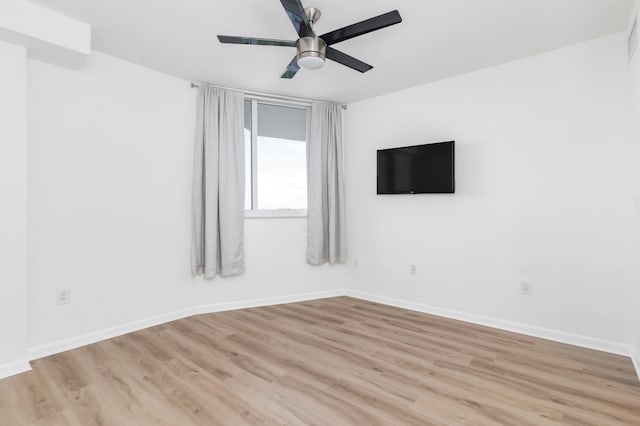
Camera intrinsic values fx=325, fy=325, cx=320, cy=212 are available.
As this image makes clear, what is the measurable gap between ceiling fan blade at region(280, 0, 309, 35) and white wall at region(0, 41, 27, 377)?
199 centimetres

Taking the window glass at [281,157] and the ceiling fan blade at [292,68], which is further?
the window glass at [281,157]

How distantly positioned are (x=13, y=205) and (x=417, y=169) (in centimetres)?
352

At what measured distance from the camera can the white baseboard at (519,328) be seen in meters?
2.62

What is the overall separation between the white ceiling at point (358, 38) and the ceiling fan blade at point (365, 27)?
0.75 ft

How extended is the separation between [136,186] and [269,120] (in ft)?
5.74

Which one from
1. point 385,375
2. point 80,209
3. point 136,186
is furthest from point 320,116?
point 385,375

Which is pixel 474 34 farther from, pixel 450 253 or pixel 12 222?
pixel 12 222

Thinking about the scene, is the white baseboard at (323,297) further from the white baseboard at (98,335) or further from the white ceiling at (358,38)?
the white ceiling at (358,38)

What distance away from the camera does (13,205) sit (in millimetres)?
2312

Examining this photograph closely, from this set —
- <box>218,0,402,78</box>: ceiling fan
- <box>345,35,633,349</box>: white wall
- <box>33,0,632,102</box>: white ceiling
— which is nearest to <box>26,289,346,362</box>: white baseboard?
<box>345,35,633,349</box>: white wall

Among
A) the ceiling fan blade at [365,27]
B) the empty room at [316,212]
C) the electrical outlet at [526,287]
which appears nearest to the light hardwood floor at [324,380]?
the empty room at [316,212]

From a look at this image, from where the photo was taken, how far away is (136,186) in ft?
10.4

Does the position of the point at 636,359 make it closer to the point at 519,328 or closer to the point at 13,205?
the point at 519,328

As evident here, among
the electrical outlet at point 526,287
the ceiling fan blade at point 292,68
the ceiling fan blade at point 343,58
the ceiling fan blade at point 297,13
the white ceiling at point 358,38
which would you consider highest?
the white ceiling at point 358,38
